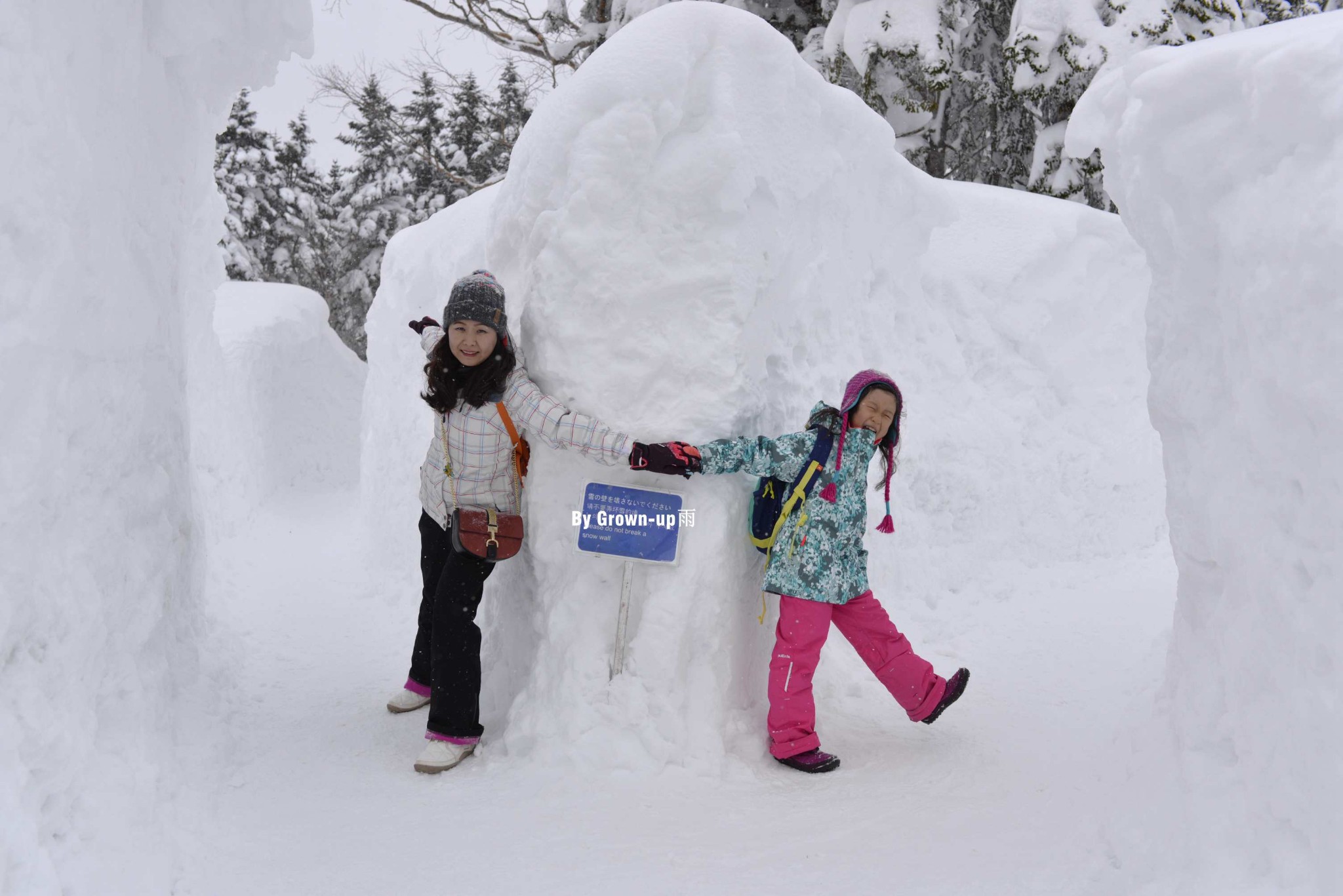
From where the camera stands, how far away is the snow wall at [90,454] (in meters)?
2.36

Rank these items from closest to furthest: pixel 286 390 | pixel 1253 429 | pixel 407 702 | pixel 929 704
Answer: pixel 1253 429 → pixel 929 704 → pixel 407 702 → pixel 286 390

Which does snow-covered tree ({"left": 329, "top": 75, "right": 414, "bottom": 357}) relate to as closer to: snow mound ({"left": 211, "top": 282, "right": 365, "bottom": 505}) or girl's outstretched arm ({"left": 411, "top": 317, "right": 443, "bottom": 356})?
snow mound ({"left": 211, "top": 282, "right": 365, "bottom": 505})

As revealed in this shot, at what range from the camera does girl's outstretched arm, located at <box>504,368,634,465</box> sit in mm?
3518

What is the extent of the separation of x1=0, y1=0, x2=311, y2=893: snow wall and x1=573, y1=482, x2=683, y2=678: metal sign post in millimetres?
1579

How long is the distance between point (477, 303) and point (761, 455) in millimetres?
1259

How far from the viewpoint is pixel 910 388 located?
19.1ft

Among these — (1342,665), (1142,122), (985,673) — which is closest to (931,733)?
(985,673)

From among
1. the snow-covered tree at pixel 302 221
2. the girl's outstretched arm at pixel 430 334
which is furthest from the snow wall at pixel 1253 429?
the snow-covered tree at pixel 302 221

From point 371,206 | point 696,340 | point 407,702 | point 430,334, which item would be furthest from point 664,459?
point 371,206

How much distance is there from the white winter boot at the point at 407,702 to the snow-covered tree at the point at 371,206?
17.4 metres

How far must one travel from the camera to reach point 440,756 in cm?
352

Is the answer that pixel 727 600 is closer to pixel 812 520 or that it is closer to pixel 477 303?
pixel 812 520

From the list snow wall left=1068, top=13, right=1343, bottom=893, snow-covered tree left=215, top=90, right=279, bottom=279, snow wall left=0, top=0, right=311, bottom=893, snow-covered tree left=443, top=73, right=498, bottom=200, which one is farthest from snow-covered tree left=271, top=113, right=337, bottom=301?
snow wall left=1068, top=13, right=1343, bottom=893

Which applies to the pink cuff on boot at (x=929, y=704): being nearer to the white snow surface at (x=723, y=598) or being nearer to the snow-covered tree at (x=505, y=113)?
the white snow surface at (x=723, y=598)
